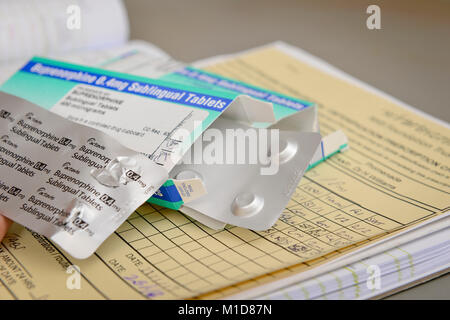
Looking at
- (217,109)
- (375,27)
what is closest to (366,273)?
(217,109)

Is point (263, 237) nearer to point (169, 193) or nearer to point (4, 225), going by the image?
point (169, 193)

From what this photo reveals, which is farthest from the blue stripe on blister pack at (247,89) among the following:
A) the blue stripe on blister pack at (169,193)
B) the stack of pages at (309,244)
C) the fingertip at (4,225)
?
the fingertip at (4,225)

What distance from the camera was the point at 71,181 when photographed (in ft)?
1.47

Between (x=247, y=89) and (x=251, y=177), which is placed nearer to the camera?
(x=251, y=177)

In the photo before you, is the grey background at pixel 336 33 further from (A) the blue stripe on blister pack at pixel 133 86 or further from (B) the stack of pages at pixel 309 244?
(A) the blue stripe on blister pack at pixel 133 86

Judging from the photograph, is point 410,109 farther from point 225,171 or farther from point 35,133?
point 35,133

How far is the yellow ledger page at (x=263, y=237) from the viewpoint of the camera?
15.9 inches

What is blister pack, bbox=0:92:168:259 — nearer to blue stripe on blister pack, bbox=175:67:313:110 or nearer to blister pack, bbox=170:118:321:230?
blister pack, bbox=170:118:321:230

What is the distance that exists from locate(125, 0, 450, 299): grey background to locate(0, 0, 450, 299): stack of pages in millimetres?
164

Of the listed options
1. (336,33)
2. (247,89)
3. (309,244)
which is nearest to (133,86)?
(247,89)

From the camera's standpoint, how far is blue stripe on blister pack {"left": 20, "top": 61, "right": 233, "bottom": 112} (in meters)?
0.50

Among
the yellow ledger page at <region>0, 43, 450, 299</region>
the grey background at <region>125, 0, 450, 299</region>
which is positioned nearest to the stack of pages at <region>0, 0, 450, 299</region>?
the yellow ledger page at <region>0, 43, 450, 299</region>

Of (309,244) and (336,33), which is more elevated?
(336,33)

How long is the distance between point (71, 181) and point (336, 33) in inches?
24.2
